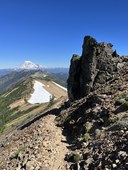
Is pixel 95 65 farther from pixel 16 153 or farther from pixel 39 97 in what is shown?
pixel 39 97

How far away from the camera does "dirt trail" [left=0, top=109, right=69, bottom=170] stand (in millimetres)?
18656

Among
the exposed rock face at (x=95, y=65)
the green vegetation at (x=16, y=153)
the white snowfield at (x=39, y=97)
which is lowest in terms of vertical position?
the green vegetation at (x=16, y=153)

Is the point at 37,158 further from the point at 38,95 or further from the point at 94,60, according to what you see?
the point at 38,95

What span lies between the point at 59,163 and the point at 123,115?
20.8ft

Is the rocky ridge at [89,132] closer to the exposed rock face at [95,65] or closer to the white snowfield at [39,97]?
the exposed rock face at [95,65]

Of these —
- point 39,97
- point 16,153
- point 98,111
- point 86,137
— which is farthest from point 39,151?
point 39,97

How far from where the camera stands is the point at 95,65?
3294 centimetres

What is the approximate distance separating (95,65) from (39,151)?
15.8 meters

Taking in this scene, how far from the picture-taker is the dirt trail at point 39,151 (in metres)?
18.7

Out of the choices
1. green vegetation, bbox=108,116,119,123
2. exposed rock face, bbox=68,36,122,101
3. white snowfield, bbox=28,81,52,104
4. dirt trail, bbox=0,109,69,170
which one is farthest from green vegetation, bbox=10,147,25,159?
white snowfield, bbox=28,81,52,104

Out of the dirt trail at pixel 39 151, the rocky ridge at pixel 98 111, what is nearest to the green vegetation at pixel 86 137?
the rocky ridge at pixel 98 111

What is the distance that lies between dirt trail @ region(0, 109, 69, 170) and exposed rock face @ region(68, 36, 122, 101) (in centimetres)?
897

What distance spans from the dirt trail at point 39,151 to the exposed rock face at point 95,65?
8.97m

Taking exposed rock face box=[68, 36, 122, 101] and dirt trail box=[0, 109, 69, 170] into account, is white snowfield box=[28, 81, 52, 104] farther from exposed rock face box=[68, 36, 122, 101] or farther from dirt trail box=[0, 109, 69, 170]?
dirt trail box=[0, 109, 69, 170]
